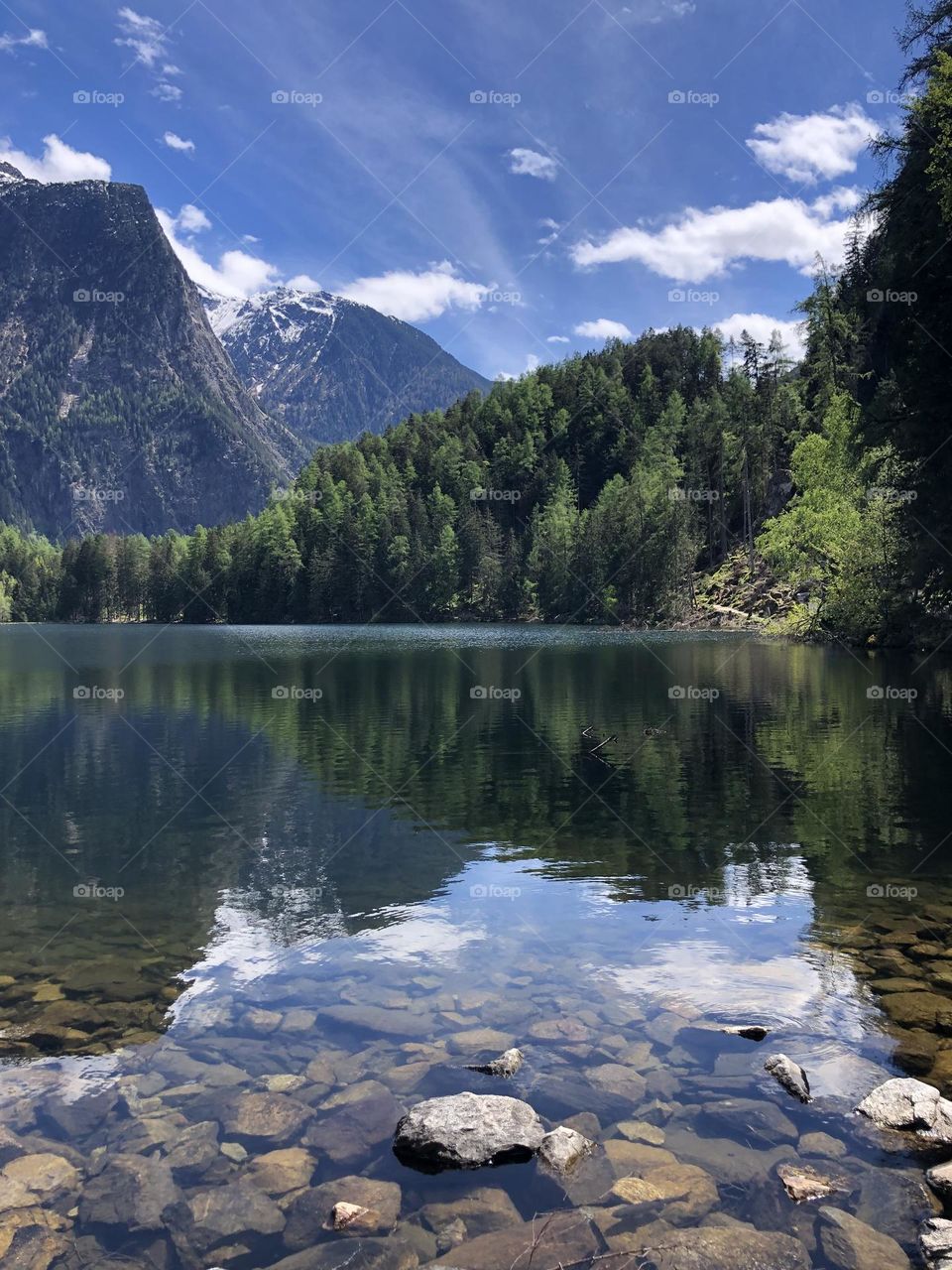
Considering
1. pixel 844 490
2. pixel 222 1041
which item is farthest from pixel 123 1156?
pixel 844 490

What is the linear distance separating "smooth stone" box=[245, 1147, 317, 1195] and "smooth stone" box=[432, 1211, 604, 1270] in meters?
2.05

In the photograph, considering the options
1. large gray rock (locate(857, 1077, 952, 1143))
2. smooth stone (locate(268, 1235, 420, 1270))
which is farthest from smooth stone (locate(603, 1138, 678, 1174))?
large gray rock (locate(857, 1077, 952, 1143))

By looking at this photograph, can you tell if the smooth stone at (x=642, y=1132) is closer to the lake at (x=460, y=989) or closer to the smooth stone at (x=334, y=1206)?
the lake at (x=460, y=989)

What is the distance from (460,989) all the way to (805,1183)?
6546mm

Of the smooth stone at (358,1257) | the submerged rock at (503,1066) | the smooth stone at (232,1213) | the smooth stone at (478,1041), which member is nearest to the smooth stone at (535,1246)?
the smooth stone at (358,1257)

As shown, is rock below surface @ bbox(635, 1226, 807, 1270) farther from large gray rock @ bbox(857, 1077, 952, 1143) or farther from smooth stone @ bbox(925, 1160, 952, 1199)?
large gray rock @ bbox(857, 1077, 952, 1143)

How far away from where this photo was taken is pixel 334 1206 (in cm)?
888

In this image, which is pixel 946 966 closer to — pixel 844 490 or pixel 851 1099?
pixel 851 1099

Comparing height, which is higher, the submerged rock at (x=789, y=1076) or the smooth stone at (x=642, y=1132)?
the submerged rock at (x=789, y=1076)

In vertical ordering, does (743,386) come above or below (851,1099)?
above

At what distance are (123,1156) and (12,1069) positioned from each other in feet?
10.0

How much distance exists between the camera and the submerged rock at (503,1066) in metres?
11.5

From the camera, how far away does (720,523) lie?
577 ft

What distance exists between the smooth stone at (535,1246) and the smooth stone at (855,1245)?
220 centimetres
